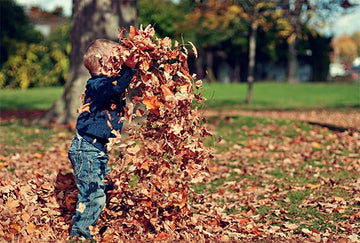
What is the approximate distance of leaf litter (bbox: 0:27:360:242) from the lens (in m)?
4.18

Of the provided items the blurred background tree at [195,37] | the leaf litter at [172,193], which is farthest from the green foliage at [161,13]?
the leaf litter at [172,193]

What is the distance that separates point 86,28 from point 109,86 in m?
6.79

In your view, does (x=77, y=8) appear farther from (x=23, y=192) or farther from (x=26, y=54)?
(x=26, y=54)

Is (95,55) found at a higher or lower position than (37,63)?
higher

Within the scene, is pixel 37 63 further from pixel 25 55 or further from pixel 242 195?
pixel 242 195

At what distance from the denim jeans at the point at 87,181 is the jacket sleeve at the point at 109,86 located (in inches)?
16.2

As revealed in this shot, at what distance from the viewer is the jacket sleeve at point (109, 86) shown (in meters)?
3.95

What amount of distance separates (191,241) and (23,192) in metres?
1.86

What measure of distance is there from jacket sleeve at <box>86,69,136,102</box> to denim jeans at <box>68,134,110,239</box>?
1.35ft

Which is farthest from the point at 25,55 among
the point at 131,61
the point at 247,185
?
the point at 131,61

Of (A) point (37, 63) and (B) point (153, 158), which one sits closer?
(B) point (153, 158)

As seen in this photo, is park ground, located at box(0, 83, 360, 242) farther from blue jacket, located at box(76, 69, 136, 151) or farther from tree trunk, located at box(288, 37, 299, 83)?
tree trunk, located at box(288, 37, 299, 83)

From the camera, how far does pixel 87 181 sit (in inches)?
165

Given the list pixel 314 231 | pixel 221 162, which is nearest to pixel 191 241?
pixel 314 231
